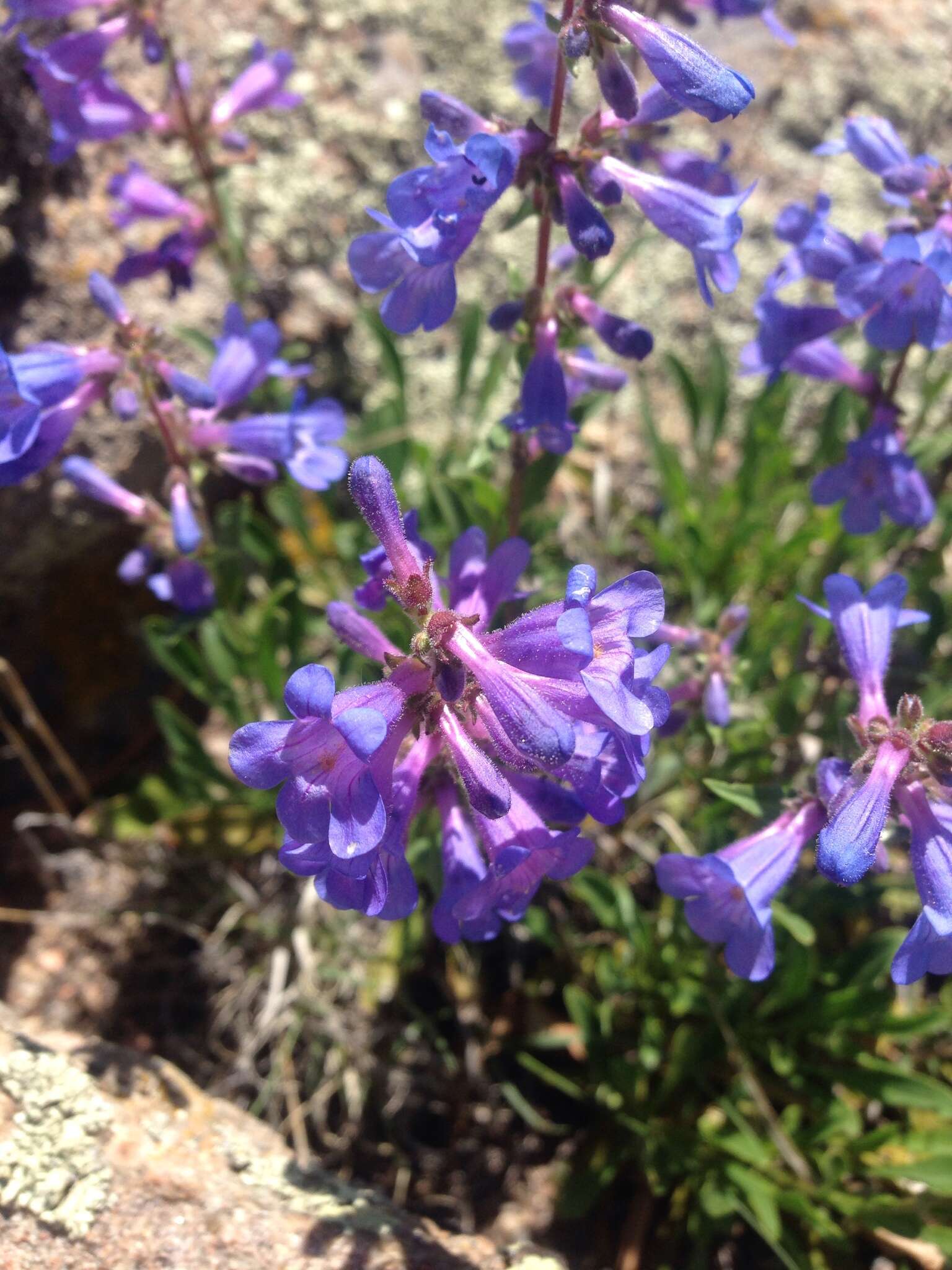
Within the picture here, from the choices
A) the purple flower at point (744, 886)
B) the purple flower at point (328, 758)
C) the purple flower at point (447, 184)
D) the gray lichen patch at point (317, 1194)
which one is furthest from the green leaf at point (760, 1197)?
the purple flower at point (447, 184)

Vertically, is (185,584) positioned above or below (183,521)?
below

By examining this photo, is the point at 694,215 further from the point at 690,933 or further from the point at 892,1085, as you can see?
the point at 892,1085

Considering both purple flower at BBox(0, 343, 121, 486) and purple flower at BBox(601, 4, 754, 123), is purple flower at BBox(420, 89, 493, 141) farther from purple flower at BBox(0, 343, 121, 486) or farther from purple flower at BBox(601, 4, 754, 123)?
purple flower at BBox(0, 343, 121, 486)

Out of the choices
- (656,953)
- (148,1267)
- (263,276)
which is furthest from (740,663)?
(263,276)

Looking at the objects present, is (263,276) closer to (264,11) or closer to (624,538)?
(264,11)

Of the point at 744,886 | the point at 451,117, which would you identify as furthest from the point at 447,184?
the point at 744,886
